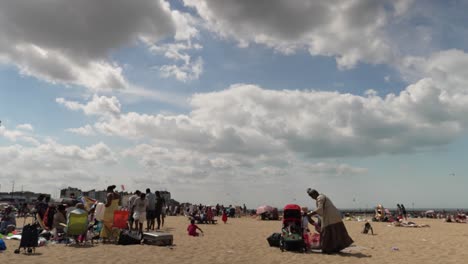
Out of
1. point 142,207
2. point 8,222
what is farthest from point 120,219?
point 8,222

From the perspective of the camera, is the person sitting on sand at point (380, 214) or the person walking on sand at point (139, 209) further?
the person sitting on sand at point (380, 214)

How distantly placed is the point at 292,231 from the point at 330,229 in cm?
103

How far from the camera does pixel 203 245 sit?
11383 mm

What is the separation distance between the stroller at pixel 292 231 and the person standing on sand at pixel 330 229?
547mm

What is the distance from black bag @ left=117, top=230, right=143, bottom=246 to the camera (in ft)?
35.4

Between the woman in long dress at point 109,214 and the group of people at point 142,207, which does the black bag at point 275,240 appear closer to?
the group of people at point 142,207

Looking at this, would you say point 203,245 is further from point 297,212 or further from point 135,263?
point 135,263

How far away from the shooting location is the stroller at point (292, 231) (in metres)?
10.2

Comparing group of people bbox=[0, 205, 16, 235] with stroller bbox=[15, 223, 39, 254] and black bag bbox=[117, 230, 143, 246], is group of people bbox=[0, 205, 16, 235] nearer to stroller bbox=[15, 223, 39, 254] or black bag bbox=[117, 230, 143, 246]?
stroller bbox=[15, 223, 39, 254]

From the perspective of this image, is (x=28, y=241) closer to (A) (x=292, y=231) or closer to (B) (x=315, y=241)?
(A) (x=292, y=231)

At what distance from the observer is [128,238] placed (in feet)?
35.7

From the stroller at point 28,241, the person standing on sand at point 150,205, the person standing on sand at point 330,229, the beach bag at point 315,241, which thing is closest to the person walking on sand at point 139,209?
the person standing on sand at point 150,205

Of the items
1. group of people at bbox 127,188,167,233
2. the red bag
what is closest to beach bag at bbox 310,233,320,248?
group of people at bbox 127,188,167,233

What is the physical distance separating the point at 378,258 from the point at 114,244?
725 centimetres
